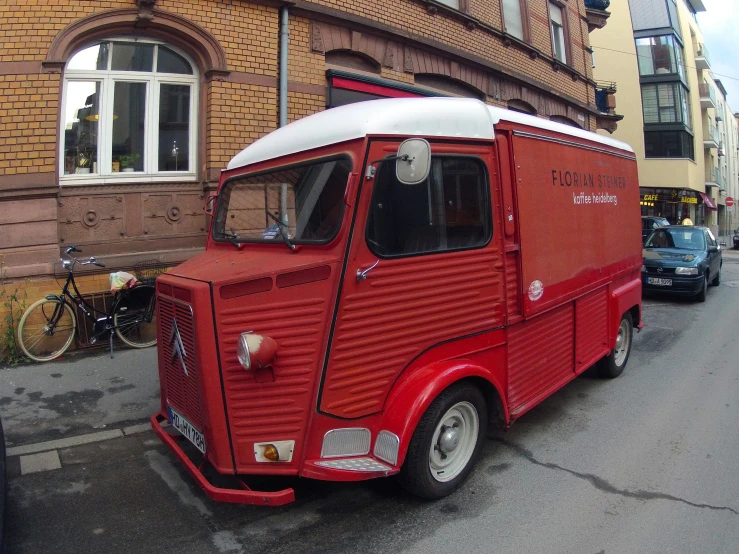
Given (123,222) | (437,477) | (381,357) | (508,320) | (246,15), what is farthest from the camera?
(246,15)

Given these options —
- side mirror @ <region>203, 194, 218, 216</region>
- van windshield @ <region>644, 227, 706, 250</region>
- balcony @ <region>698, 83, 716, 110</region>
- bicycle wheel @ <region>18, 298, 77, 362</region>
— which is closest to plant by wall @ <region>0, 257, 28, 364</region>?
bicycle wheel @ <region>18, 298, 77, 362</region>

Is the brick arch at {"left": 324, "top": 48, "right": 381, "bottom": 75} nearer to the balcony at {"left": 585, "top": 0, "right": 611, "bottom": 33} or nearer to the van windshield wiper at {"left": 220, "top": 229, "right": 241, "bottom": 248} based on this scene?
the van windshield wiper at {"left": 220, "top": 229, "right": 241, "bottom": 248}

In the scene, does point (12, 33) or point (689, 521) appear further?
point (12, 33)

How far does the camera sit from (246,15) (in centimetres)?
809

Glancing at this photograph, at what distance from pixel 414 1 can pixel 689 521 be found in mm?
10067

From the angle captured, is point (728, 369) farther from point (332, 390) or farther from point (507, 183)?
point (332, 390)

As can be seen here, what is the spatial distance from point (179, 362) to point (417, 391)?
1.46 metres

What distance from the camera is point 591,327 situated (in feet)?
16.9

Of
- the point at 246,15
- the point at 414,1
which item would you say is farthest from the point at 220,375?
the point at 414,1

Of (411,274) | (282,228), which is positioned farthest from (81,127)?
(411,274)

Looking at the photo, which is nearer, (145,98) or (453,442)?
(453,442)

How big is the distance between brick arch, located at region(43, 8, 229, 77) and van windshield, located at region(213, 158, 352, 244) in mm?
4209

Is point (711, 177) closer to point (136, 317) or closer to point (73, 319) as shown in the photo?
point (136, 317)

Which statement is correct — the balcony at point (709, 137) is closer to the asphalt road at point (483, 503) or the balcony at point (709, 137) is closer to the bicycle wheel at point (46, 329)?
the asphalt road at point (483, 503)
